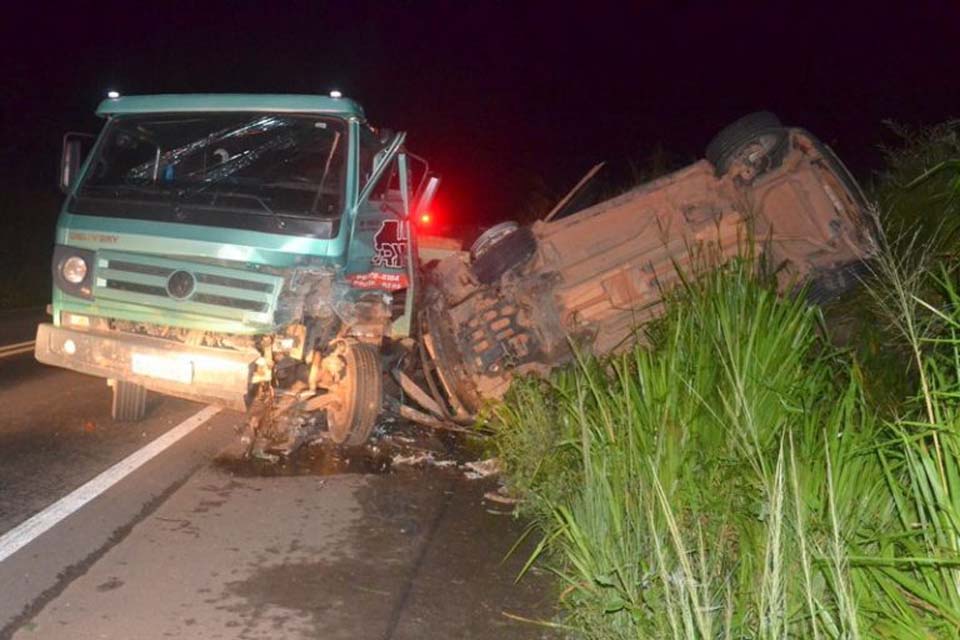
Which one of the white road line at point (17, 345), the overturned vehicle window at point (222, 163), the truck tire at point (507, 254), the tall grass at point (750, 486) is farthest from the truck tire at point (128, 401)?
the white road line at point (17, 345)

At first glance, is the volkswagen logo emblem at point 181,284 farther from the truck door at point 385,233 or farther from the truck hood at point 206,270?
the truck door at point 385,233

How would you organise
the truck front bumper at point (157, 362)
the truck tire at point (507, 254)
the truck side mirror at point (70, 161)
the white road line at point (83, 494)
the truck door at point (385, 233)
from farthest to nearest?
the truck tire at point (507, 254) → the truck side mirror at point (70, 161) → the truck door at point (385, 233) → the truck front bumper at point (157, 362) → the white road line at point (83, 494)

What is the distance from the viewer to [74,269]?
7.86 meters

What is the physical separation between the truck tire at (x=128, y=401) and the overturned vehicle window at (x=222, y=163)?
1423 mm

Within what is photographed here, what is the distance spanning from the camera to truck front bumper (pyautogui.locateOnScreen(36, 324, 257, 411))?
720cm

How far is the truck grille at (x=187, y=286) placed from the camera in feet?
24.2

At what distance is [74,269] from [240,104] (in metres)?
1.67

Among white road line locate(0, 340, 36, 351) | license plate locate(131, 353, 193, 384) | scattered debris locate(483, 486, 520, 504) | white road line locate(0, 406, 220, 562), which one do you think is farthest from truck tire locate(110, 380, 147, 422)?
white road line locate(0, 340, 36, 351)

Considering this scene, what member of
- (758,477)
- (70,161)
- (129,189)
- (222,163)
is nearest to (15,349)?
(70,161)

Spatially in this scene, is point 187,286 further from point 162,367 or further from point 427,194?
point 427,194

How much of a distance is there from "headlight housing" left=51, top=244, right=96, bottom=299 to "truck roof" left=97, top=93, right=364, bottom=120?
3.72 ft

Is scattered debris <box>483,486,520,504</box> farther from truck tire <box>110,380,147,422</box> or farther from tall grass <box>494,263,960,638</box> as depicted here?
truck tire <box>110,380,147,422</box>

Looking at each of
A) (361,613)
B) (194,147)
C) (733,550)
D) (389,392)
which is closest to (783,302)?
(733,550)

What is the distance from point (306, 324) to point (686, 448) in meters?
3.30
